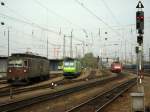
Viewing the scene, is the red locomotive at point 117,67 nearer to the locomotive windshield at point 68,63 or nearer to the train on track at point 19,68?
the locomotive windshield at point 68,63

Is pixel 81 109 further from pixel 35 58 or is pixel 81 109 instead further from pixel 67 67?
pixel 67 67

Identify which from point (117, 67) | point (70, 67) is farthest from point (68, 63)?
point (117, 67)

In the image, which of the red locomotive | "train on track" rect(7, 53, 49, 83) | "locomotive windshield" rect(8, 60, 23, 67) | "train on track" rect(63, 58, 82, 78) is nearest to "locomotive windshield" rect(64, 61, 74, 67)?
"train on track" rect(63, 58, 82, 78)

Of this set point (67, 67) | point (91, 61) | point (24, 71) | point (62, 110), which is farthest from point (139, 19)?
point (91, 61)

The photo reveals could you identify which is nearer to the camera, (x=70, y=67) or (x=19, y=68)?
(x=19, y=68)

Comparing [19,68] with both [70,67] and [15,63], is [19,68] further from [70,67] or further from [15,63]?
[70,67]

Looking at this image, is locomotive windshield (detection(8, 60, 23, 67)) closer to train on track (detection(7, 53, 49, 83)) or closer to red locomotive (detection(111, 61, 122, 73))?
train on track (detection(7, 53, 49, 83))

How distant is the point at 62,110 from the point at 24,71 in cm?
1963

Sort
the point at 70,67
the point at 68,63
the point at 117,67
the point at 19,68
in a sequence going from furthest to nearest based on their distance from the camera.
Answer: the point at 117,67 → the point at 68,63 → the point at 70,67 → the point at 19,68

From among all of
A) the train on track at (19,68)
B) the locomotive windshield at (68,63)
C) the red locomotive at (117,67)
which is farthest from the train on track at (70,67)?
the red locomotive at (117,67)

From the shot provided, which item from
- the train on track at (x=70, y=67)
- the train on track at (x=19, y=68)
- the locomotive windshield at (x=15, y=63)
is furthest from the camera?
the train on track at (x=70, y=67)

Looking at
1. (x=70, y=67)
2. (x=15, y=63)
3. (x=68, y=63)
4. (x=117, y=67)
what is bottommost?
(x=117, y=67)

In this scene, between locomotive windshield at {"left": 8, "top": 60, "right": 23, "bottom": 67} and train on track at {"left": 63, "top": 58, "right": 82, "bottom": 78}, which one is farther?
train on track at {"left": 63, "top": 58, "right": 82, "bottom": 78}

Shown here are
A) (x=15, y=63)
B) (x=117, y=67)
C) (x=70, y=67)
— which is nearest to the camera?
(x=15, y=63)
